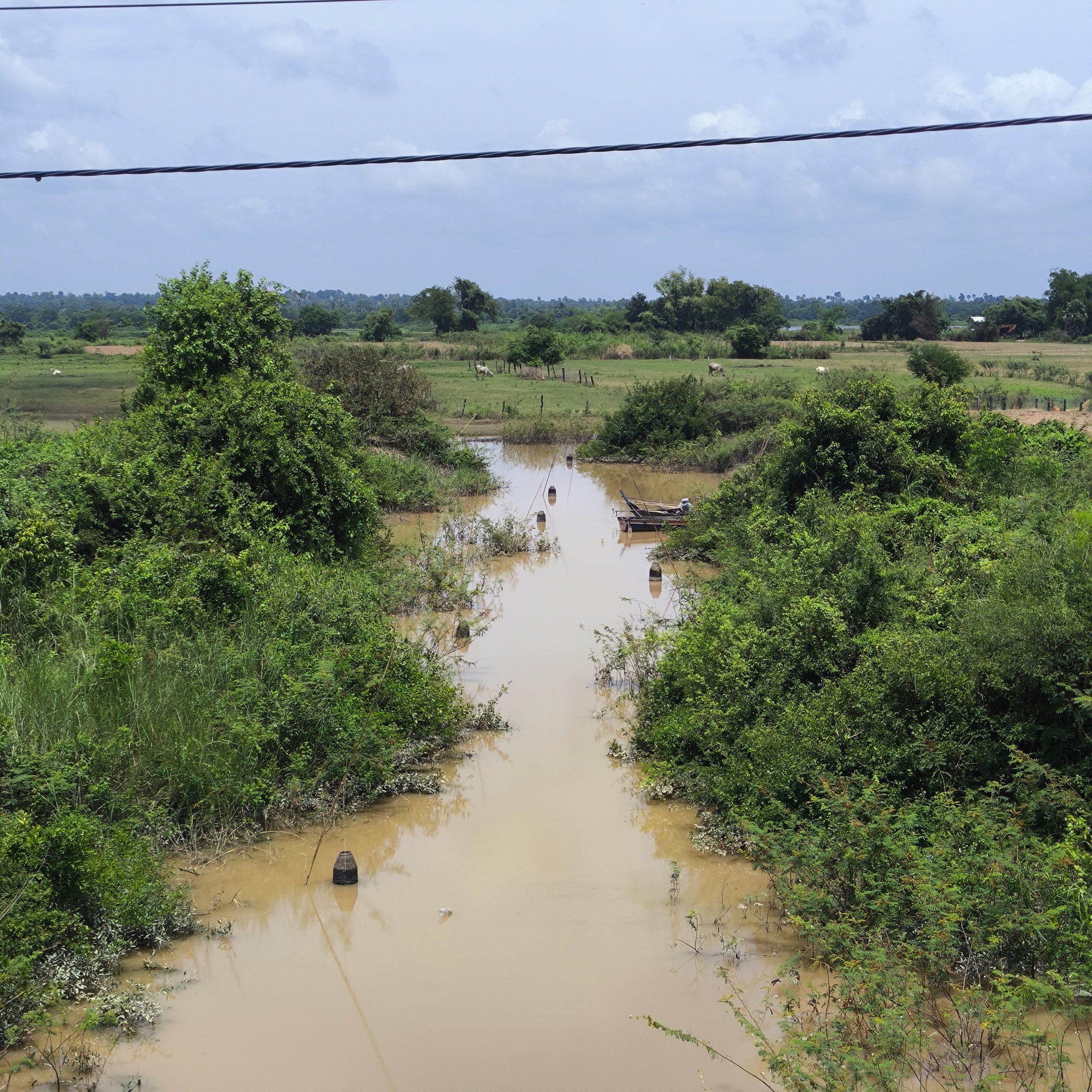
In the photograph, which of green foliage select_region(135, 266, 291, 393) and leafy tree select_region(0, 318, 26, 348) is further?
leafy tree select_region(0, 318, 26, 348)

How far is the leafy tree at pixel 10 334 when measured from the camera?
203 ft

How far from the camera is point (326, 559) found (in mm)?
15680

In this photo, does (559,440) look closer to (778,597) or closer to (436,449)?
(436,449)

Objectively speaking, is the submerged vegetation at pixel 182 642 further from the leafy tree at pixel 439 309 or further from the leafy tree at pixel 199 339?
the leafy tree at pixel 439 309

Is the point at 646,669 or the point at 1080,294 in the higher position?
the point at 1080,294

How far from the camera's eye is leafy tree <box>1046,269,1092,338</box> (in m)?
74.1

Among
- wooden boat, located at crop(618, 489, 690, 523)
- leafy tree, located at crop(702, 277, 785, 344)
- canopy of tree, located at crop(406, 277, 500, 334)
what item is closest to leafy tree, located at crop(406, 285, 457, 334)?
canopy of tree, located at crop(406, 277, 500, 334)

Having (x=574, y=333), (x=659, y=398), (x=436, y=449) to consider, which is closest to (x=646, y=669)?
(x=436, y=449)

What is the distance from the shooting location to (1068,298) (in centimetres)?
7600

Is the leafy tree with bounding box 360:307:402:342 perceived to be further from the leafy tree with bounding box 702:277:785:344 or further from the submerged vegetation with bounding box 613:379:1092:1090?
the submerged vegetation with bounding box 613:379:1092:1090

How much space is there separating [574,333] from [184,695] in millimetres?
69331

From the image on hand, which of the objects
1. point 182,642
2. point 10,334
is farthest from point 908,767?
point 10,334

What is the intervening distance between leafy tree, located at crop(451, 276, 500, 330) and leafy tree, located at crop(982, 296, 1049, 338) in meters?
Result: 35.7

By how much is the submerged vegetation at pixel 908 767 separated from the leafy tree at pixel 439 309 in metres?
72.0
